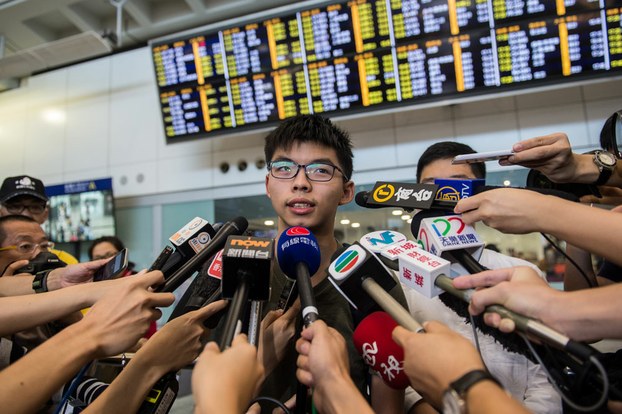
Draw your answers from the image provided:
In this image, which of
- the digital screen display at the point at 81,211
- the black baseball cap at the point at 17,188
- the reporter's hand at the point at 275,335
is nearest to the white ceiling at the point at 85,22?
the digital screen display at the point at 81,211

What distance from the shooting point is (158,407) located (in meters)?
0.80

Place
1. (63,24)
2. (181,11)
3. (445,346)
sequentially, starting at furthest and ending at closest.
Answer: (63,24)
(181,11)
(445,346)

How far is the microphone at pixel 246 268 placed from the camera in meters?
0.74

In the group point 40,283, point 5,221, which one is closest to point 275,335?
point 40,283

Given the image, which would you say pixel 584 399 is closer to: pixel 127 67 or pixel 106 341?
pixel 106 341

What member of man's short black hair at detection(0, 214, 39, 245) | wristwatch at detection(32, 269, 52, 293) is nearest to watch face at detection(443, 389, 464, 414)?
Answer: wristwatch at detection(32, 269, 52, 293)

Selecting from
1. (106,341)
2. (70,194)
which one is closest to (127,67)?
(70,194)

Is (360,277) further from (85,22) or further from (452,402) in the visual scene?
(85,22)

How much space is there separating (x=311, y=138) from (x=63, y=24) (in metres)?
4.06

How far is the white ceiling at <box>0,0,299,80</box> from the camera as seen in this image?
3.37 m

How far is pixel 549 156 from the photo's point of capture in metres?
0.96

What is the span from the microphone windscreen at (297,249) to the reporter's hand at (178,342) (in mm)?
202

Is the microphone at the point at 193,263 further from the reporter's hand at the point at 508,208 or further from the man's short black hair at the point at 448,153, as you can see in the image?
the man's short black hair at the point at 448,153

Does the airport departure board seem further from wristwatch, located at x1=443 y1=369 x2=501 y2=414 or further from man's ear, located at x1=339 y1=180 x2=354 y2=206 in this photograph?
wristwatch, located at x1=443 y1=369 x2=501 y2=414
